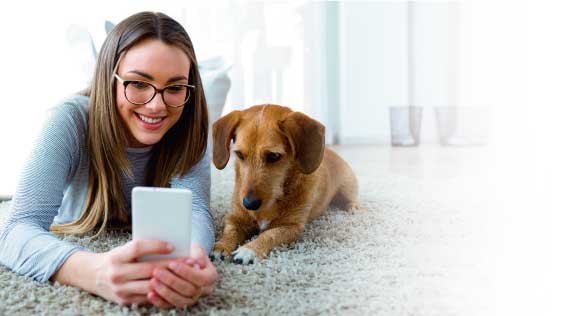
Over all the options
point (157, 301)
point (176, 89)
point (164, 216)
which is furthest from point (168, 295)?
point (176, 89)

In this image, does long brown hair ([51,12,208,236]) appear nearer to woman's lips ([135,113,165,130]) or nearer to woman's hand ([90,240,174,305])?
woman's lips ([135,113,165,130])

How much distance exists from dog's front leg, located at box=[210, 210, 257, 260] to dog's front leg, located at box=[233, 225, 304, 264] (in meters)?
0.07

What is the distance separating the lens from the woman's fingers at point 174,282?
39.0 inches

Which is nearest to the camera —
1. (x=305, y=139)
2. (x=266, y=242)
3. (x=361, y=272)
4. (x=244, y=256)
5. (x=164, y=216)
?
(x=164, y=216)

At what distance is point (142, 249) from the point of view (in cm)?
99

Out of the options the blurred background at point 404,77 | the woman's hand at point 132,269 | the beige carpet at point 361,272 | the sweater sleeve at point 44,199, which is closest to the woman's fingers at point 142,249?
the woman's hand at point 132,269

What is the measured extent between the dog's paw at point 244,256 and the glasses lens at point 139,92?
1.60ft

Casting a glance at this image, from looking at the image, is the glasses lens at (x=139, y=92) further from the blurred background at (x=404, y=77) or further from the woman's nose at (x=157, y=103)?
the blurred background at (x=404, y=77)

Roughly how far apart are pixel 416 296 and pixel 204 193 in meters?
0.79

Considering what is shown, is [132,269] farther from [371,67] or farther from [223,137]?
[371,67]

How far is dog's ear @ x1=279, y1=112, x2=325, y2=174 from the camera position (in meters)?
1.65

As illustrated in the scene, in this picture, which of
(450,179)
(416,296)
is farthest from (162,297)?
(450,179)

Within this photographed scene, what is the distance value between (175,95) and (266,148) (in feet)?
1.05

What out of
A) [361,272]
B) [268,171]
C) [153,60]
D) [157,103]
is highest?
[153,60]
